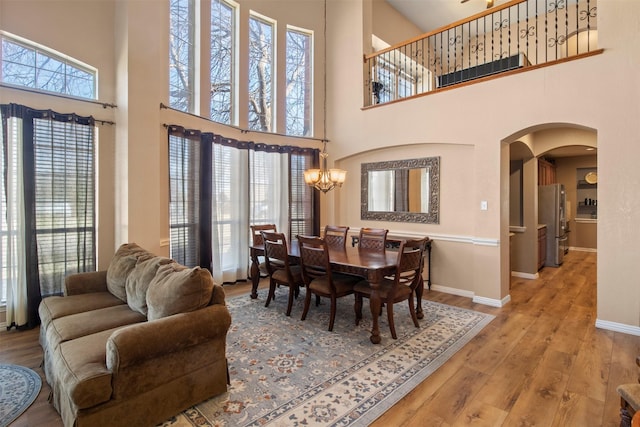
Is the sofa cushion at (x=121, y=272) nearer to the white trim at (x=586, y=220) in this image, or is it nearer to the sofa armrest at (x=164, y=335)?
the sofa armrest at (x=164, y=335)

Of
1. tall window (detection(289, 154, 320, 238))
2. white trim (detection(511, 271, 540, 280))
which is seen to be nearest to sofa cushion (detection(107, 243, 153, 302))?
tall window (detection(289, 154, 320, 238))

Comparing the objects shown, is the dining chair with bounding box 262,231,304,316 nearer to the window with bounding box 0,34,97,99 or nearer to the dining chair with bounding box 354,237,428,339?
the dining chair with bounding box 354,237,428,339

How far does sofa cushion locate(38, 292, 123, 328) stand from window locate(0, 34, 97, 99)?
2282 millimetres

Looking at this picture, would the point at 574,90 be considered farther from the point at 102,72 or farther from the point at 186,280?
the point at 102,72

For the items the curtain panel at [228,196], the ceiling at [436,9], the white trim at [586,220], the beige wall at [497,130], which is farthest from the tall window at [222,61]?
the white trim at [586,220]

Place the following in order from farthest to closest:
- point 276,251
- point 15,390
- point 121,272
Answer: point 276,251, point 121,272, point 15,390

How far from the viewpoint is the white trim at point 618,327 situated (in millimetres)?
3348

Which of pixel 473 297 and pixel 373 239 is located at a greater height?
pixel 373 239

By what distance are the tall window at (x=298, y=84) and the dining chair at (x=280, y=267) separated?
9.03 ft

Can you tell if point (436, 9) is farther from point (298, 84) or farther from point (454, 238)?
point (454, 238)

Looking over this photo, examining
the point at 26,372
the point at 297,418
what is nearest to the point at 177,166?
the point at 26,372

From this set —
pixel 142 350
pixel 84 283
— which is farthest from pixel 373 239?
pixel 84 283

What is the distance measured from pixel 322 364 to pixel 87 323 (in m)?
1.83

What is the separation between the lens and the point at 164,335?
198 centimetres
